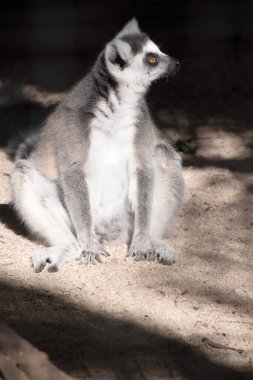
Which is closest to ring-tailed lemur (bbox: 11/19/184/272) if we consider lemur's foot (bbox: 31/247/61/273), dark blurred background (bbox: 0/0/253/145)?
lemur's foot (bbox: 31/247/61/273)

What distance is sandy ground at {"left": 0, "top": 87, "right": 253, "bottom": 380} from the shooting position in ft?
11.6

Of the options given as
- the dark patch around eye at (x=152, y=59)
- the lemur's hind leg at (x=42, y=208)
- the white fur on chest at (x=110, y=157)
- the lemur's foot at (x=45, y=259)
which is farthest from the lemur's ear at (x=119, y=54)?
the lemur's foot at (x=45, y=259)

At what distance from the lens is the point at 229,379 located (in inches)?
135

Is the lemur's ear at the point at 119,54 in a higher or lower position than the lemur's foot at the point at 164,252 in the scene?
higher

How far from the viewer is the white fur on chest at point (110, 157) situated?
196 inches

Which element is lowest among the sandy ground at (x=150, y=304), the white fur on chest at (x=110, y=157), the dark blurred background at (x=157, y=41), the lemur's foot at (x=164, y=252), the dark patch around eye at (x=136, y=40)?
the sandy ground at (x=150, y=304)

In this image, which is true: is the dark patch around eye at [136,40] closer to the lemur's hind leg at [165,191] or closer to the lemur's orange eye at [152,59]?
the lemur's orange eye at [152,59]

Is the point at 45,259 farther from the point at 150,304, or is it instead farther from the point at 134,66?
the point at 134,66

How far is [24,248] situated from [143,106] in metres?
1.21

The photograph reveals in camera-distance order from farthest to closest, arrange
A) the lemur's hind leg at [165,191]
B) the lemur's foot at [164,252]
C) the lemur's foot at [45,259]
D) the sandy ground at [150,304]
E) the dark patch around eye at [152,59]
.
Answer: the lemur's hind leg at [165,191], the dark patch around eye at [152,59], the lemur's foot at [164,252], the lemur's foot at [45,259], the sandy ground at [150,304]

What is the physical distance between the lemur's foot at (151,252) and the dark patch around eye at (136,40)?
1.24 m

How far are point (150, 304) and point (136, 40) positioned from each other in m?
1.79

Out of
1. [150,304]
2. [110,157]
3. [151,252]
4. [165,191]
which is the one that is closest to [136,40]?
[110,157]

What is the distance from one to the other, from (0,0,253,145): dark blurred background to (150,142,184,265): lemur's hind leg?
8.64 ft
